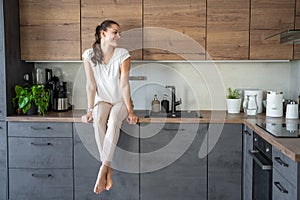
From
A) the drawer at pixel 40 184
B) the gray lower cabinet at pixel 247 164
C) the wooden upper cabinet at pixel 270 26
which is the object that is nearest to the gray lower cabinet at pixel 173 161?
the gray lower cabinet at pixel 247 164

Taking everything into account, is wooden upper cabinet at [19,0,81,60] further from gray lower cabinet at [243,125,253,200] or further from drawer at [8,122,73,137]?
gray lower cabinet at [243,125,253,200]

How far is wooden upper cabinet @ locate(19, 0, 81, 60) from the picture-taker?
3.17 meters

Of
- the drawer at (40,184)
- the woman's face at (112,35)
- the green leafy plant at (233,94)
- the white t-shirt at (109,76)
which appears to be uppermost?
the woman's face at (112,35)

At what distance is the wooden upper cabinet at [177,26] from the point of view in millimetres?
3094

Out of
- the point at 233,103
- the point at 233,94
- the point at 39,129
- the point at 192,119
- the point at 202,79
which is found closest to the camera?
the point at 192,119

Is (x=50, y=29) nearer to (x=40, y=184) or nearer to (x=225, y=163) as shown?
(x=40, y=184)

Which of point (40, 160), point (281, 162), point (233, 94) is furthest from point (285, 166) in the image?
point (40, 160)

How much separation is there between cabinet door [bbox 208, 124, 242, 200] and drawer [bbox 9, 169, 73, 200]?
1.21 meters

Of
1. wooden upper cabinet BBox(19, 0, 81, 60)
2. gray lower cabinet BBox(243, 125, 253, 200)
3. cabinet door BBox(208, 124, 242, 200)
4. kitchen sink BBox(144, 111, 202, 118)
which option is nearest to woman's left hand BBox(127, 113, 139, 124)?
kitchen sink BBox(144, 111, 202, 118)

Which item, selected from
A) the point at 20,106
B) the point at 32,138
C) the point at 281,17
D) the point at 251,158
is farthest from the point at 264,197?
the point at 20,106

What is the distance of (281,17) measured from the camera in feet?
10.00

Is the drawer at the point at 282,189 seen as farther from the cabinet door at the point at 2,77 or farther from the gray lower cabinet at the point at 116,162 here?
the cabinet door at the point at 2,77

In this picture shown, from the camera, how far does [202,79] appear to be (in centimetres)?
344

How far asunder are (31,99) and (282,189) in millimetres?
2182
